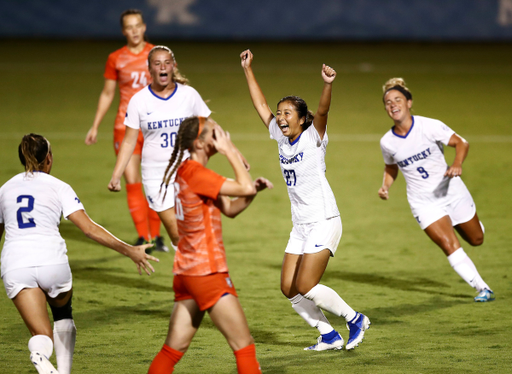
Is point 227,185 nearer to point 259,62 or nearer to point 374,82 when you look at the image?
point 374,82

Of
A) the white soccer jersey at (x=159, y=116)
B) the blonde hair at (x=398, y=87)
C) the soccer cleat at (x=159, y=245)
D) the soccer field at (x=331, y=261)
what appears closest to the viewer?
the soccer field at (x=331, y=261)

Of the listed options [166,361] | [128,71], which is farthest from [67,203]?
[128,71]

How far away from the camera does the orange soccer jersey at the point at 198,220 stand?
14.5 feet

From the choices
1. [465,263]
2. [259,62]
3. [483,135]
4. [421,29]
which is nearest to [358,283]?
[465,263]

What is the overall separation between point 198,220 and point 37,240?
101 cm

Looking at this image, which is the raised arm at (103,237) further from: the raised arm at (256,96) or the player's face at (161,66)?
the player's face at (161,66)

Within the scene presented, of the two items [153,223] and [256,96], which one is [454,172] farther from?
[153,223]

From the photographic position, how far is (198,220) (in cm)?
449

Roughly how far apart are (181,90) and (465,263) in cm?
313

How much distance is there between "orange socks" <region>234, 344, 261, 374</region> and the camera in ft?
14.4

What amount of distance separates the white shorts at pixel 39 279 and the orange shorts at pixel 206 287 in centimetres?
76

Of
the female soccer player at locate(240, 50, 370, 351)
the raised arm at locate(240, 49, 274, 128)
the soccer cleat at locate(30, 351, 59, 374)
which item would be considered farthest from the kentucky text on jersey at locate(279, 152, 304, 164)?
the soccer cleat at locate(30, 351, 59, 374)

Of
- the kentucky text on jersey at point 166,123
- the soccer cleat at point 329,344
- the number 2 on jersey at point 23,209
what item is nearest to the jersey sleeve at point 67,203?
the number 2 on jersey at point 23,209

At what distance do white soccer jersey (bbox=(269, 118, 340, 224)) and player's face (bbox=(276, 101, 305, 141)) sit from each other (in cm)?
9
